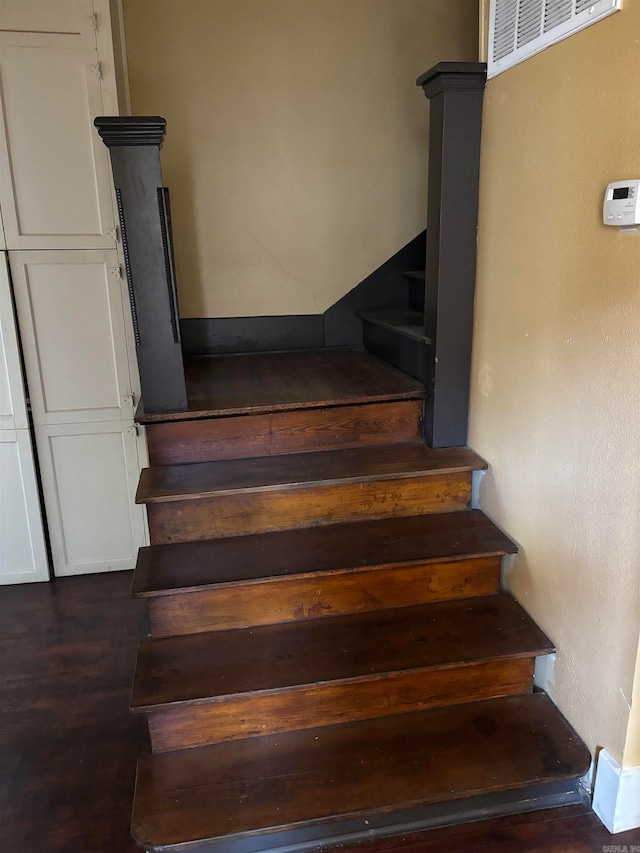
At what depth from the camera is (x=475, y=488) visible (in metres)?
2.16

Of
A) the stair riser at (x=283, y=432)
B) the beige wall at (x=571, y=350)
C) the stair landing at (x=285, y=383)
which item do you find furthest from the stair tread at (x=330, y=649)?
the stair landing at (x=285, y=383)

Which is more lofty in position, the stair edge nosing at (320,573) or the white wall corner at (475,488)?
the white wall corner at (475,488)

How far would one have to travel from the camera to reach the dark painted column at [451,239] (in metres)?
1.89

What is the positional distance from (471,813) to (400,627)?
491 mm

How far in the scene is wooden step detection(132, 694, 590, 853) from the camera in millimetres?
1477

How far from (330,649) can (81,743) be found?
32.5 inches

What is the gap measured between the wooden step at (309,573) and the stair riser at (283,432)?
338 millimetres

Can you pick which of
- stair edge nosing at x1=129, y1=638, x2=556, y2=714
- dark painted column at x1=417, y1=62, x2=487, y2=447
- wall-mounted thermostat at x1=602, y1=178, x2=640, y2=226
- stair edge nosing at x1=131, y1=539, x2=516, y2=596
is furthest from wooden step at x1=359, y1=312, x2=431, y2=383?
stair edge nosing at x1=129, y1=638, x2=556, y2=714

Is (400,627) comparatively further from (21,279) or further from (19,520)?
(21,279)

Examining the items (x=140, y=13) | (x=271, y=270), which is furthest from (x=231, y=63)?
(x=271, y=270)

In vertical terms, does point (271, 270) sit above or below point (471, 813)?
above

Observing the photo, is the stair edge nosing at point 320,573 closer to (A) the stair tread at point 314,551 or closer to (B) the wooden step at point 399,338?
(A) the stair tread at point 314,551

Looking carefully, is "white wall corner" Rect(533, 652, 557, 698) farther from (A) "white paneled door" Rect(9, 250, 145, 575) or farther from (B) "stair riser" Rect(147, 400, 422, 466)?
(A) "white paneled door" Rect(9, 250, 145, 575)

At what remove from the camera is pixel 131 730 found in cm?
190
